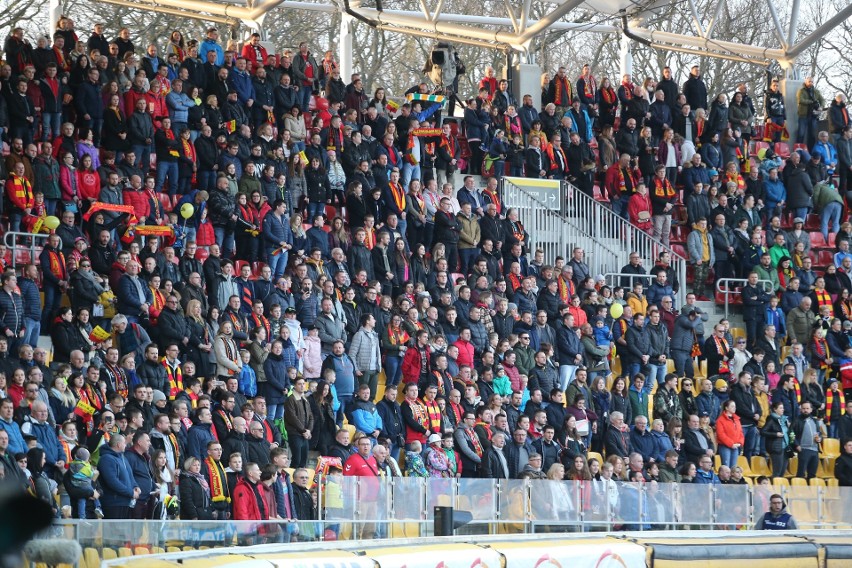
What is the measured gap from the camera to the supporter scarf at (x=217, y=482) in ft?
41.2

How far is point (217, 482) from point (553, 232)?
38.1 feet

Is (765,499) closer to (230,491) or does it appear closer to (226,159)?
(230,491)

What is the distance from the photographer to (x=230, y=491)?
502 inches

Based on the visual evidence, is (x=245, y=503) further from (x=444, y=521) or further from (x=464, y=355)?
(x=464, y=355)

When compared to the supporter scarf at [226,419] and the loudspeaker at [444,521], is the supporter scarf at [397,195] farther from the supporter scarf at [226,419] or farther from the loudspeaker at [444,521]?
the loudspeaker at [444,521]

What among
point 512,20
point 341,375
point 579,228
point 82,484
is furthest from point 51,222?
point 512,20

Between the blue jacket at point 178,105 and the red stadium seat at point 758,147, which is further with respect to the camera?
the red stadium seat at point 758,147

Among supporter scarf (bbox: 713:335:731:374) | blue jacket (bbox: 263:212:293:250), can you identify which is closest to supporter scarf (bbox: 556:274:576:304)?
supporter scarf (bbox: 713:335:731:374)

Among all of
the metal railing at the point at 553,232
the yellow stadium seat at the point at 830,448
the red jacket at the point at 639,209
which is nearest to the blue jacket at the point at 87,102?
the metal railing at the point at 553,232

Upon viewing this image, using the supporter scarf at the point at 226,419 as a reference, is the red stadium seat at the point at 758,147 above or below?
above

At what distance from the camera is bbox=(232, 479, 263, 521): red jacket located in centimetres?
1228

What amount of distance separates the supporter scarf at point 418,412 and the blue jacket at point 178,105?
5.31 meters

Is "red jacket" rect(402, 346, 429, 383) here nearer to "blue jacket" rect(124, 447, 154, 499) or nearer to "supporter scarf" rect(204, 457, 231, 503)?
"supporter scarf" rect(204, 457, 231, 503)

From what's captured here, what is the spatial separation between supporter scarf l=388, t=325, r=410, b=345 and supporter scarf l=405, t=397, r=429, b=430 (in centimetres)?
134
